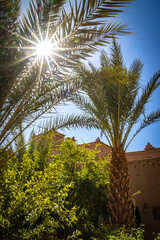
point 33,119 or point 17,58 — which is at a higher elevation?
point 17,58

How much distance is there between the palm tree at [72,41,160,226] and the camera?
6795mm

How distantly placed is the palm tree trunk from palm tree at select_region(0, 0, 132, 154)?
13.3 feet

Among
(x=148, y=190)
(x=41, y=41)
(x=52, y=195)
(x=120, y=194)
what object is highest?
(x=41, y=41)

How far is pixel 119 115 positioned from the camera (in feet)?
23.7

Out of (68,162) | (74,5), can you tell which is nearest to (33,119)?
(74,5)

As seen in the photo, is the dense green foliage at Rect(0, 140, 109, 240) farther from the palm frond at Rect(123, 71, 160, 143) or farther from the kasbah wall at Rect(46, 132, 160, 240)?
the palm frond at Rect(123, 71, 160, 143)

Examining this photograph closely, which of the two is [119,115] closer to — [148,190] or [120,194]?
[120,194]

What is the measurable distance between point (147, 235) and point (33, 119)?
9.16 meters

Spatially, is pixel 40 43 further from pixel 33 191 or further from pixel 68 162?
pixel 68 162

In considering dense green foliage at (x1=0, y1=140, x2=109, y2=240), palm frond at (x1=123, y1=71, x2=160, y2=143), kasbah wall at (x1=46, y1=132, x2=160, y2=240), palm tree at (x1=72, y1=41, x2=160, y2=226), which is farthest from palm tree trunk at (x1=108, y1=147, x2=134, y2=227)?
kasbah wall at (x1=46, y1=132, x2=160, y2=240)

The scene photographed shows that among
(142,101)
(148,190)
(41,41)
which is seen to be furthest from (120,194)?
(41,41)

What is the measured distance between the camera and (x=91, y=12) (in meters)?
3.44

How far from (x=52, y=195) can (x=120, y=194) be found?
314cm

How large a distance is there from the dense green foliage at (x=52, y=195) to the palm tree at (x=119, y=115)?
1.52m
